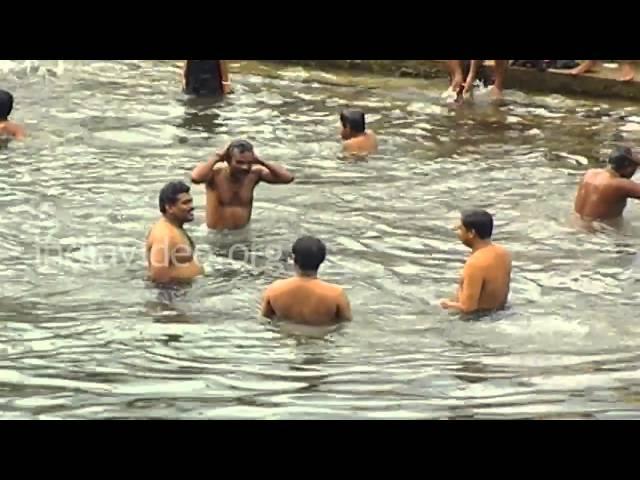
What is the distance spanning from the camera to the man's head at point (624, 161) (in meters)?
8.94

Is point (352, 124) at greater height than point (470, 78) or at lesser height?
lesser

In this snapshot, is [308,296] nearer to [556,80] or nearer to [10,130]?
[10,130]

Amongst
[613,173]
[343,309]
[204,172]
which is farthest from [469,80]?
[343,309]

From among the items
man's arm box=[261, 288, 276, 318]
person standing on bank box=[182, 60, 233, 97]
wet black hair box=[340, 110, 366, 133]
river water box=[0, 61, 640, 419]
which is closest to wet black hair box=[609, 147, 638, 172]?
river water box=[0, 61, 640, 419]

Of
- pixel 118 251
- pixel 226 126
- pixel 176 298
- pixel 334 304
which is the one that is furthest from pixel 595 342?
pixel 226 126

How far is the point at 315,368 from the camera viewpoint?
611 cm

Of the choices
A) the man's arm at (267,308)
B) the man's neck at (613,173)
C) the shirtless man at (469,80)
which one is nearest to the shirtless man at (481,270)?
the man's arm at (267,308)

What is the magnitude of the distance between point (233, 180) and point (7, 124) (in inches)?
159

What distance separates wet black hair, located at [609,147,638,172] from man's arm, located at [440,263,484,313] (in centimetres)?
273

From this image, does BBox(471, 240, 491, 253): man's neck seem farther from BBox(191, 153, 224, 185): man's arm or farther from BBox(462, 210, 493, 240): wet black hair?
BBox(191, 153, 224, 185): man's arm

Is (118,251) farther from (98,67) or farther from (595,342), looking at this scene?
(98,67)

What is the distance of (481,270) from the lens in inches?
268

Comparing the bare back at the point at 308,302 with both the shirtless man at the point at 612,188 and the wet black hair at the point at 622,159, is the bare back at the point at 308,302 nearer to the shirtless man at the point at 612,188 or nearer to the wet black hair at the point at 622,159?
the shirtless man at the point at 612,188

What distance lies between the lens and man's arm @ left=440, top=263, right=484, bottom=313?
6.83 meters
